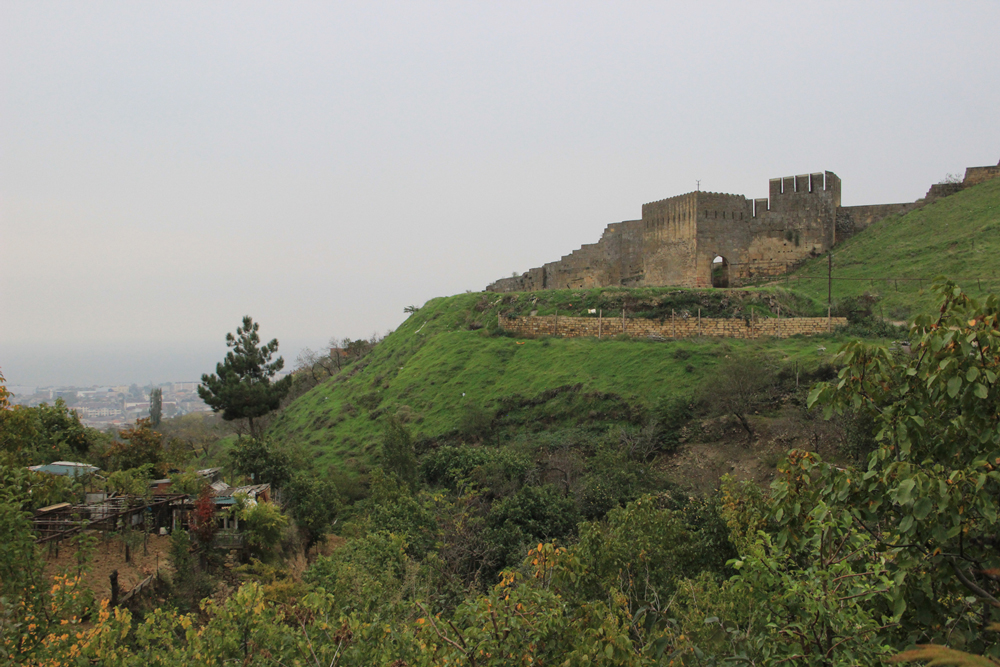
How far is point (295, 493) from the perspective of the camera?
19.3 metres

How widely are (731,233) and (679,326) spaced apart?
8.08 m

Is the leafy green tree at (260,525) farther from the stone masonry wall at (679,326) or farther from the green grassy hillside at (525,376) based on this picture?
the stone masonry wall at (679,326)

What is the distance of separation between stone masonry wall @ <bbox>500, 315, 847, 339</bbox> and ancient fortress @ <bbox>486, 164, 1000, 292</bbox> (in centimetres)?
517

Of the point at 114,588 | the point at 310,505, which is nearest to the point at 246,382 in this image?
the point at 310,505

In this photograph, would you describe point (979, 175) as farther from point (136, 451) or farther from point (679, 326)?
point (136, 451)

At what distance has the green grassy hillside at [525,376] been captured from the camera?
2378 centimetres

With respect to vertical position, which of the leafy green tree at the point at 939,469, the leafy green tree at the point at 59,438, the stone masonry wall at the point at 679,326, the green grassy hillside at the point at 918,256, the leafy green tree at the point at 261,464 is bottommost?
A: the leafy green tree at the point at 261,464

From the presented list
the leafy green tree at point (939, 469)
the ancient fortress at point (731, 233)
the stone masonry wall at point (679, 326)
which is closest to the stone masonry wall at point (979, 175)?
the ancient fortress at point (731, 233)

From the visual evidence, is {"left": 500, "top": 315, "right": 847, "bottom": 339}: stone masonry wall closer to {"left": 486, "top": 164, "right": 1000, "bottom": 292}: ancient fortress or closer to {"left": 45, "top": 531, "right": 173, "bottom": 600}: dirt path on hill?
{"left": 486, "top": 164, "right": 1000, "bottom": 292}: ancient fortress

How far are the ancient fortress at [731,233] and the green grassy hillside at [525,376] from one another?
4.40 m

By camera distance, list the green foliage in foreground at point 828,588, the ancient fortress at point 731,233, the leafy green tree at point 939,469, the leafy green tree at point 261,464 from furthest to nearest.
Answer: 1. the ancient fortress at point 731,233
2. the leafy green tree at point 261,464
3. the green foliage in foreground at point 828,588
4. the leafy green tree at point 939,469

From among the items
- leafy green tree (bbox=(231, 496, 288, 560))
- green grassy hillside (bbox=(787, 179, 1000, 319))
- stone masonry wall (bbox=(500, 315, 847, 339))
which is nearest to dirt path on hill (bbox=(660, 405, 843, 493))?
stone masonry wall (bbox=(500, 315, 847, 339))

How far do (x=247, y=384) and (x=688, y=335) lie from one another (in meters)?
18.3

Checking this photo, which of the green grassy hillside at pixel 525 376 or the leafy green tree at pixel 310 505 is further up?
the green grassy hillside at pixel 525 376
